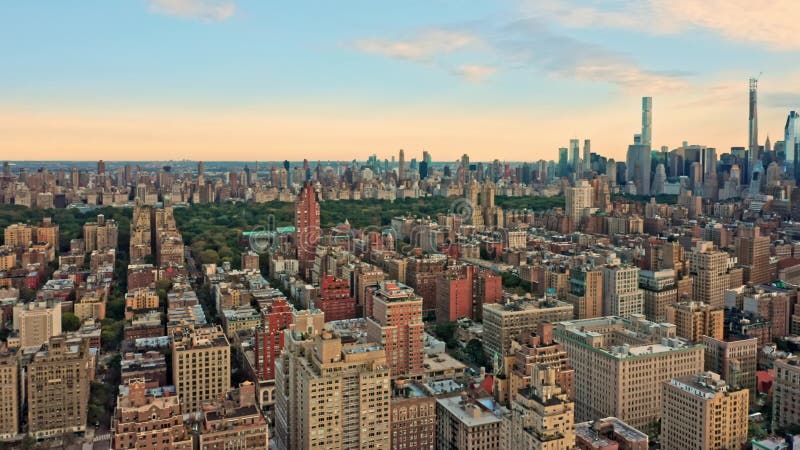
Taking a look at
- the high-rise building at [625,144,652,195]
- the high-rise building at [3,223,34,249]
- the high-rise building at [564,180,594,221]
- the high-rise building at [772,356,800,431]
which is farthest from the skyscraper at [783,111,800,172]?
the high-rise building at [3,223,34,249]

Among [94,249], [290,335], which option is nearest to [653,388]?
[290,335]

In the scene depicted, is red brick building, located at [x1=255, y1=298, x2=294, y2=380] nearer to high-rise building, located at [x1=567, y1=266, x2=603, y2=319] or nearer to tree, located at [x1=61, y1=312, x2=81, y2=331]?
tree, located at [x1=61, y1=312, x2=81, y2=331]

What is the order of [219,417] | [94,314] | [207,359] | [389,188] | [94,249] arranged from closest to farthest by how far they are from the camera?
[219,417] < [207,359] < [94,314] < [94,249] < [389,188]

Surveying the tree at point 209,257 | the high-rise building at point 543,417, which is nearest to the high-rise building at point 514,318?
the high-rise building at point 543,417

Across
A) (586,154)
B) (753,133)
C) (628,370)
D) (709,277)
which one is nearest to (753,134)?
(753,133)

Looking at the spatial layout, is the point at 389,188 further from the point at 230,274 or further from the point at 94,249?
the point at 230,274

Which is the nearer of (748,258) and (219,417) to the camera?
(219,417)

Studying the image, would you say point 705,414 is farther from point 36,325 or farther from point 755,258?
point 755,258
